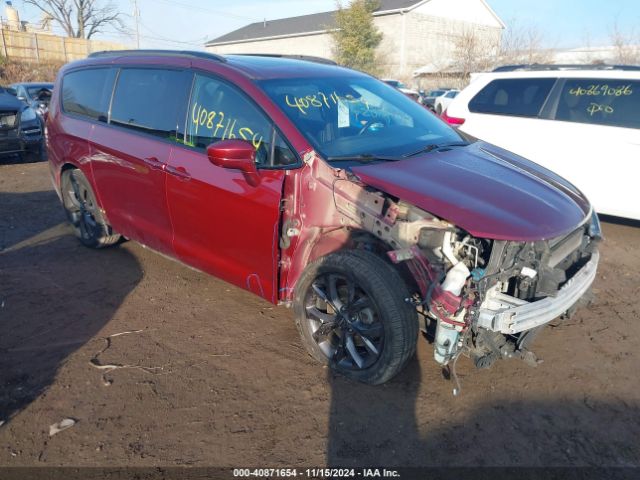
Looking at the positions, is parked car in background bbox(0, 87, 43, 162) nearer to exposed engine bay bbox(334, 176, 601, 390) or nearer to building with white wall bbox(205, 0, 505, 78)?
exposed engine bay bbox(334, 176, 601, 390)

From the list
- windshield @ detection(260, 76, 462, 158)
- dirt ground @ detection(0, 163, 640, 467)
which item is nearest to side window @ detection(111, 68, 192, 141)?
windshield @ detection(260, 76, 462, 158)

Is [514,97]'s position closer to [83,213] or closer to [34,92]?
[83,213]

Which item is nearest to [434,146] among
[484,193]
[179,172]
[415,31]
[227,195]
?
[484,193]

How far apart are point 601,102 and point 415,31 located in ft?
125

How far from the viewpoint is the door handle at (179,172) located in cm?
358

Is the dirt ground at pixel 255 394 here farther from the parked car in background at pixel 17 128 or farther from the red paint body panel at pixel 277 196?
the parked car in background at pixel 17 128

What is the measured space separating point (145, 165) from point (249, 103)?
1097 millimetres

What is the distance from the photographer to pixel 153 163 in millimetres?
3822

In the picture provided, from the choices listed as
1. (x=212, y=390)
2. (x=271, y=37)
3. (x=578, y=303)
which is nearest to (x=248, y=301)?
(x=212, y=390)

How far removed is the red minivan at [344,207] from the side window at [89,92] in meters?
0.12

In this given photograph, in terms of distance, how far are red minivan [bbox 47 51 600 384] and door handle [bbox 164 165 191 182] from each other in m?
0.02

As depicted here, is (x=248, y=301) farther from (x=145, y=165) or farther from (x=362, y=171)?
(x=362, y=171)

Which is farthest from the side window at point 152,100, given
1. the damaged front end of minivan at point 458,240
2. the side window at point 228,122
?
the damaged front end of minivan at point 458,240

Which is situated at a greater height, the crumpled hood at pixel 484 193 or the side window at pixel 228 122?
the side window at pixel 228 122
